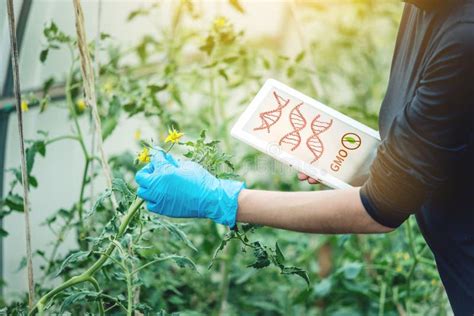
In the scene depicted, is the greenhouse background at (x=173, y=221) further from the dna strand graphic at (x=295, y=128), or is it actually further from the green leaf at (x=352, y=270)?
the dna strand graphic at (x=295, y=128)

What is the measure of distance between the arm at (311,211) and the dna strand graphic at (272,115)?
0.24 metres

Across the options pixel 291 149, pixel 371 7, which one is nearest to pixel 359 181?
pixel 291 149

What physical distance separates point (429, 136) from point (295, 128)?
0.42 meters

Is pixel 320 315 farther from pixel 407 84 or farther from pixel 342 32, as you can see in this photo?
pixel 342 32

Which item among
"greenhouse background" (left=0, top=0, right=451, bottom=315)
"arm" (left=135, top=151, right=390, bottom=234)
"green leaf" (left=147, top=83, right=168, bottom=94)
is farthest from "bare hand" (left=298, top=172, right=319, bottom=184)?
"green leaf" (left=147, top=83, right=168, bottom=94)

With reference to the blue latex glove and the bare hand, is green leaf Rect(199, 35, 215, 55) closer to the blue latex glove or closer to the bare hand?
the bare hand

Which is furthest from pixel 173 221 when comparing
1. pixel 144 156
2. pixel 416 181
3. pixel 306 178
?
pixel 416 181

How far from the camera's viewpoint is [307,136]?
1791mm

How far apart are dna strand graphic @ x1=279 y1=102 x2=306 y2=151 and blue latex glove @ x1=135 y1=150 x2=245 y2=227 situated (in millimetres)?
217

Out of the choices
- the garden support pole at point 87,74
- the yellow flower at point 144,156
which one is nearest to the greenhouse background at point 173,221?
the garden support pole at point 87,74

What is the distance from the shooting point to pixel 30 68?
2.68 m

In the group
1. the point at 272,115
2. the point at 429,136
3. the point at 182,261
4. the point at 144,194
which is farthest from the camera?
the point at 272,115

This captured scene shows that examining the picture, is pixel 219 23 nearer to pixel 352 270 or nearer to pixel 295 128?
pixel 295 128

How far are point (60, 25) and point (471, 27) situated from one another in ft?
5.66
